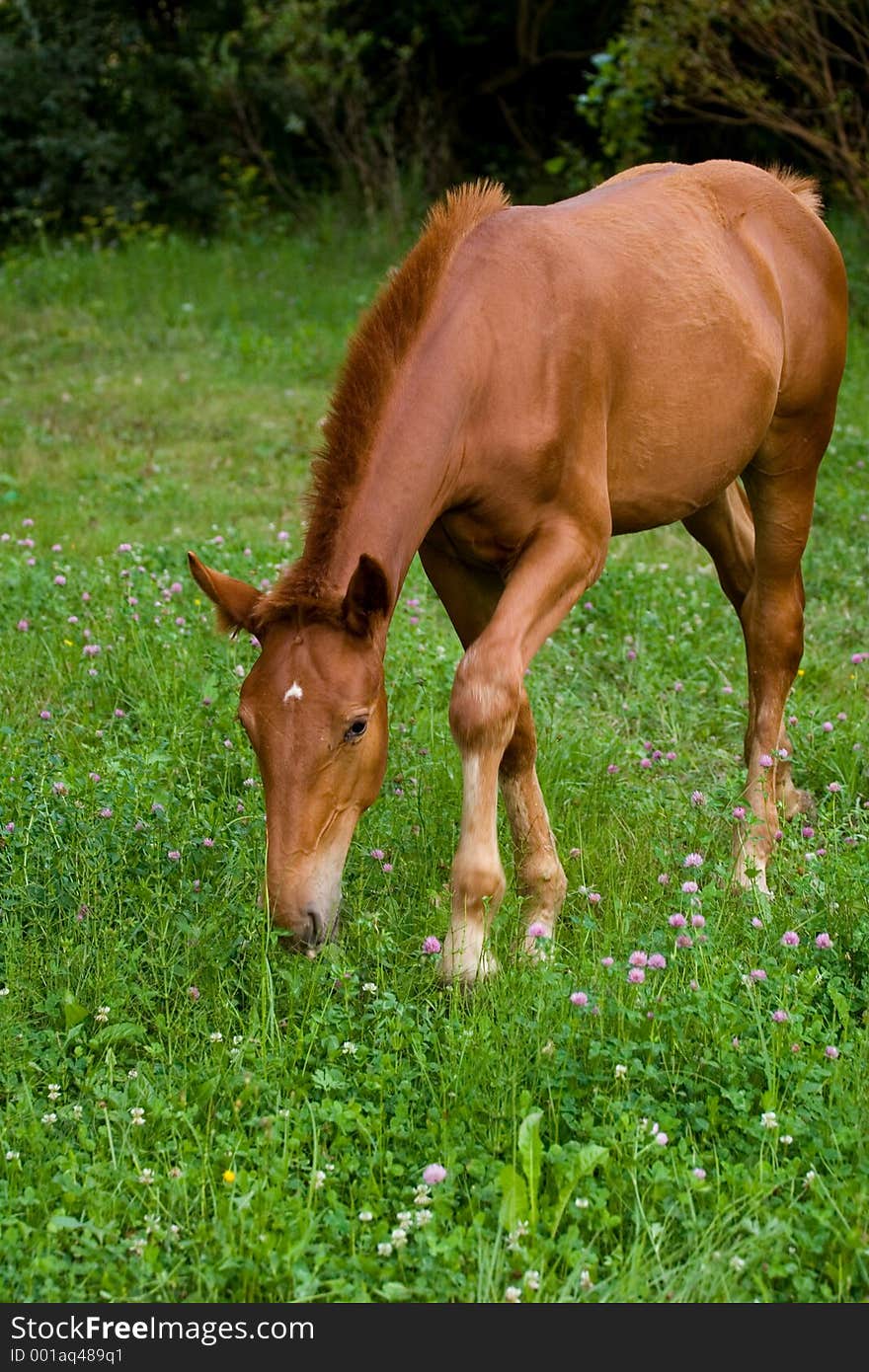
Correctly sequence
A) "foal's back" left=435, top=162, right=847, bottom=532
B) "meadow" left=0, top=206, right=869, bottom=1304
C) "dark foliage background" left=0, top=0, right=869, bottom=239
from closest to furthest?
"meadow" left=0, top=206, right=869, bottom=1304 < "foal's back" left=435, top=162, right=847, bottom=532 < "dark foliage background" left=0, top=0, right=869, bottom=239

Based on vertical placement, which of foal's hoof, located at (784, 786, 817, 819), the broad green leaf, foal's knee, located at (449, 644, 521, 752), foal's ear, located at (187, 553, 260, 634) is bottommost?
foal's hoof, located at (784, 786, 817, 819)

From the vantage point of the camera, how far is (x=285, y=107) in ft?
51.3

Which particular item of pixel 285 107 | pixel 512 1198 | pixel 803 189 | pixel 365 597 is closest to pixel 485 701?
pixel 365 597

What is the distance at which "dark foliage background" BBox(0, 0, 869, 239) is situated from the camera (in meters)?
15.0

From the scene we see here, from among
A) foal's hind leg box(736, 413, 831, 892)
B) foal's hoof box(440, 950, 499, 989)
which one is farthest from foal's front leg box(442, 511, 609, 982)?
foal's hind leg box(736, 413, 831, 892)

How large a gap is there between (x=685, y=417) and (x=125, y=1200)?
2.75 metres

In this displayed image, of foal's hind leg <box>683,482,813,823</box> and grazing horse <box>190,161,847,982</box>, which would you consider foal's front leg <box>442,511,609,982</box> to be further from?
foal's hind leg <box>683,482,813,823</box>

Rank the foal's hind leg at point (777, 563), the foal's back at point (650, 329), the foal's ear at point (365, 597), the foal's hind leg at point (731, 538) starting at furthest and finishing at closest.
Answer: the foal's hind leg at point (731, 538) < the foal's hind leg at point (777, 563) < the foal's back at point (650, 329) < the foal's ear at point (365, 597)

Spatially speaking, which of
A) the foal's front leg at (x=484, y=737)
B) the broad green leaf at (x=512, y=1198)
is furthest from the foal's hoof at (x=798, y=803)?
the broad green leaf at (x=512, y=1198)

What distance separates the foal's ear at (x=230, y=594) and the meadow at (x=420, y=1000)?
79 centimetres

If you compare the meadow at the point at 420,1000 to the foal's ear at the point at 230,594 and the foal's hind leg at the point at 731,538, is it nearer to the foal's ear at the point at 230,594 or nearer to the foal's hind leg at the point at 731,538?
the foal's hind leg at the point at 731,538

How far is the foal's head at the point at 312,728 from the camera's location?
11.6 ft

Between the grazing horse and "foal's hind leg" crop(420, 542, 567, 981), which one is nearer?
the grazing horse
